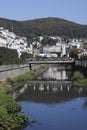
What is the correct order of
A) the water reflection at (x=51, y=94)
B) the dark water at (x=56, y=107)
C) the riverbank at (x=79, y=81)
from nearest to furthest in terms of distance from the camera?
the dark water at (x=56, y=107)
the water reflection at (x=51, y=94)
the riverbank at (x=79, y=81)

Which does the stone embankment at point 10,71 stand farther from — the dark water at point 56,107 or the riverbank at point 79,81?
the riverbank at point 79,81

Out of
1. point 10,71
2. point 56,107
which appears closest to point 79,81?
point 10,71

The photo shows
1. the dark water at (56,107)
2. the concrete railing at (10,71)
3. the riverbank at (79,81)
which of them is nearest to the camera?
the dark water at (56,107)

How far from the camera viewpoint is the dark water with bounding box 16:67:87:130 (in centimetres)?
2355

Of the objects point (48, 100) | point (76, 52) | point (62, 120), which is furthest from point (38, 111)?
point (76, 52)

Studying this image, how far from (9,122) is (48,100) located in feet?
48.5

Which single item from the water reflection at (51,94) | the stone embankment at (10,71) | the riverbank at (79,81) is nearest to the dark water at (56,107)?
the water reflection at (51,94)

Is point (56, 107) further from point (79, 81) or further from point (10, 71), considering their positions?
point (10, 71)

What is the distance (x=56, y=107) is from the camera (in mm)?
31781

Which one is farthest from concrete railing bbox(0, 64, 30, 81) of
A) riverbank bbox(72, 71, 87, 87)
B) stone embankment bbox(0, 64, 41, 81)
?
riverbank bbox(72, 71, 87, 87)

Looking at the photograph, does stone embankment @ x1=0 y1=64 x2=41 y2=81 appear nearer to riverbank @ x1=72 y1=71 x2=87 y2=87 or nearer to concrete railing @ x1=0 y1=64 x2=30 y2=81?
concrete railing @ x1=0 y1=64 x2=30 y2=81

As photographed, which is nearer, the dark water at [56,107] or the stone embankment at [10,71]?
the dark water at [56,107]

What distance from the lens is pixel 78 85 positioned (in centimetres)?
4825

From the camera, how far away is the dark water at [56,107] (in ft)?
77.3
